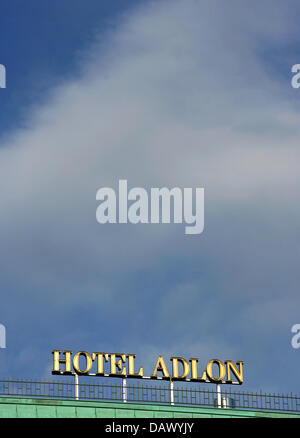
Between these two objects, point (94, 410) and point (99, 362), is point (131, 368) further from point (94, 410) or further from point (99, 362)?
point (94, 410)

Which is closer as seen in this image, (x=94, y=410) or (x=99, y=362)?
(x=94, y=410)

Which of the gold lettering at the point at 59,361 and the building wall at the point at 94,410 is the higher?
the gold lettering at the point at 59,361

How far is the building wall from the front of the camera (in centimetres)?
7900

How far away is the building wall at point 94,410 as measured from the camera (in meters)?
79.0

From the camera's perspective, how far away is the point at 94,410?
81125 millimetres

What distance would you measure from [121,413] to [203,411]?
6.02m

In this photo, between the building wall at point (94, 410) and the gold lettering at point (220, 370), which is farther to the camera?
the gold lettering at point (220, 370)
